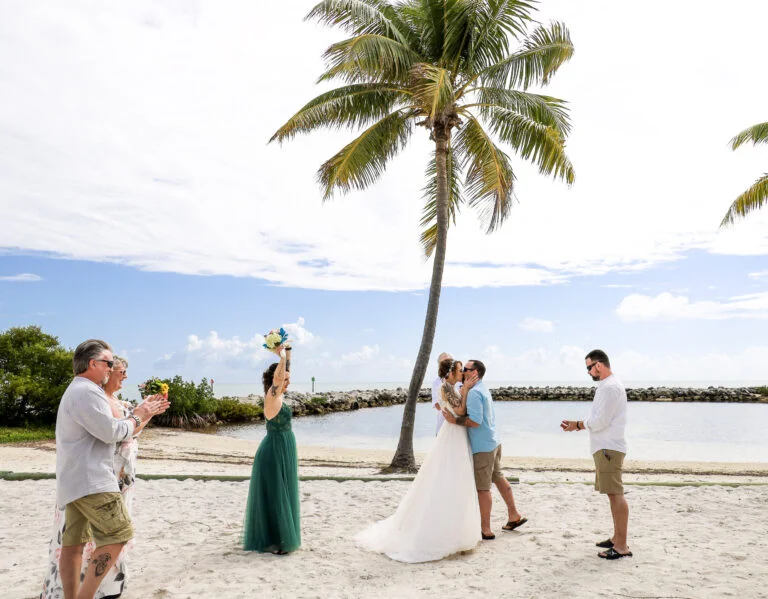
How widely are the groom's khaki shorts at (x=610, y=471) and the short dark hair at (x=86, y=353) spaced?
14.3 feet

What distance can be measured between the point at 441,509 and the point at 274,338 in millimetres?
2353

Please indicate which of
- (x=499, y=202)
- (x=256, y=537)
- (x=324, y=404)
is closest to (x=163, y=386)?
(x=256, y=537)

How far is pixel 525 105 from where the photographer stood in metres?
12.6

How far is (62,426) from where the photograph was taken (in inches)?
159

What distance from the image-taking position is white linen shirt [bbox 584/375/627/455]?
5.67 metres

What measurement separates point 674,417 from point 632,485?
26.7 metres

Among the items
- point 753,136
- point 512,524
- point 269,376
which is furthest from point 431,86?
point 753,136

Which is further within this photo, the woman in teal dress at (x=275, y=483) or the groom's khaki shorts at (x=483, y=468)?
the groom's khaki shorts at (x=483, y=468)

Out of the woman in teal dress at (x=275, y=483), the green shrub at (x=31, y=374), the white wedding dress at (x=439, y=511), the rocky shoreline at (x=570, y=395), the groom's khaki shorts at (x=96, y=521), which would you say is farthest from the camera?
the rocky shoreline at (x=570, y=395)

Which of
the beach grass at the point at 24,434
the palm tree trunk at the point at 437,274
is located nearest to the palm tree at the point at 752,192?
the palm tree trunk at the point at 437,274

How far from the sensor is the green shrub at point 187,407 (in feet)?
74.9

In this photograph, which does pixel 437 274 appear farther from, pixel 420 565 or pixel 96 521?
pixel 96 521

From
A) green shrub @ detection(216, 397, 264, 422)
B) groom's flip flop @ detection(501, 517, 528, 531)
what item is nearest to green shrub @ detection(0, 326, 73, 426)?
green shrub @ detection(216, 397, 264, 422)

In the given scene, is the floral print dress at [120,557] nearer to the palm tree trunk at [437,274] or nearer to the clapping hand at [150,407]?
the clapping hand at [150,407]
